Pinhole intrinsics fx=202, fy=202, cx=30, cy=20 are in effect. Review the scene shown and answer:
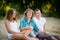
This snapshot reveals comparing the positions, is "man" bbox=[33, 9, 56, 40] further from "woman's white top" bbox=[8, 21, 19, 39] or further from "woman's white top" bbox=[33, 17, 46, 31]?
"woman's white top" bbox=[8, 21, 19, 39]

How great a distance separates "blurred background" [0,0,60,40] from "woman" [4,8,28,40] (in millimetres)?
79

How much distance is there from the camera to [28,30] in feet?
7.24

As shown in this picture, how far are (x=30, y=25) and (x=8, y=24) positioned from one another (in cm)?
25

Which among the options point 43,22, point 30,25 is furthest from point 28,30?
point 43,22

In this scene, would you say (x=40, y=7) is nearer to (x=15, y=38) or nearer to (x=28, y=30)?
(x=28, y=30)

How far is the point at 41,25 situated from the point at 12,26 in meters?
0.34

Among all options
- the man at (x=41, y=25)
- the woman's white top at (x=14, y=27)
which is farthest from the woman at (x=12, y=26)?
the man at (x=41, y=25)

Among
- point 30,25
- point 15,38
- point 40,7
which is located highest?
point 40,7

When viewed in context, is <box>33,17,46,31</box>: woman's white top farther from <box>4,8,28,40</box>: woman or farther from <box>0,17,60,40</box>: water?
<box>4,8,28,40</box>: woman

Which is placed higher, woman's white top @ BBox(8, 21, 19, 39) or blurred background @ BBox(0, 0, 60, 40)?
blurred background @ BBox(0, 0, 60, 40)

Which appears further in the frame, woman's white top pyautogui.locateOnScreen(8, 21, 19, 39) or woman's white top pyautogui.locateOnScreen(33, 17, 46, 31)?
woman's white top pyautogui.locateOnScreen(33, 17, 46, 31)

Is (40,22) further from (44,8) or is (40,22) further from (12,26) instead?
(12,26)

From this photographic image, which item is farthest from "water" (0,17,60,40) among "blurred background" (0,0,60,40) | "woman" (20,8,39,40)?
"woman" (20,8,39,40)

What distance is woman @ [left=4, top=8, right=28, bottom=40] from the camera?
7.07ft
